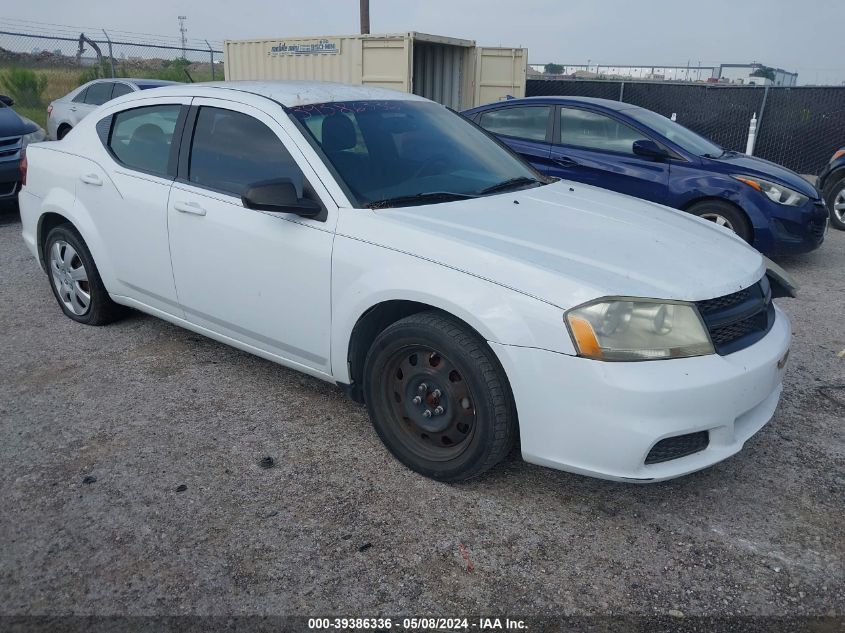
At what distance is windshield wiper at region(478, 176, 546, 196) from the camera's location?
12.0 ft

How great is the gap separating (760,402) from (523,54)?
12.1 metres

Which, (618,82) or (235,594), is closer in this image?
(235,594)

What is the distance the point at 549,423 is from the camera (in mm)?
2715

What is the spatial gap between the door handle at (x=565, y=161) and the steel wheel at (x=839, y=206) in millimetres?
3983

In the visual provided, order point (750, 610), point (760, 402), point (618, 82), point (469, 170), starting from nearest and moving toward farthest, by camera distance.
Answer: point (750, 610)
point (760, 402)
point (469, 170)
point (618, 82)

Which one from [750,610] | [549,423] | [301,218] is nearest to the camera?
[750,610]

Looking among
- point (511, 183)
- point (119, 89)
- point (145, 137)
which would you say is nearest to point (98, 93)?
point (119, 89)

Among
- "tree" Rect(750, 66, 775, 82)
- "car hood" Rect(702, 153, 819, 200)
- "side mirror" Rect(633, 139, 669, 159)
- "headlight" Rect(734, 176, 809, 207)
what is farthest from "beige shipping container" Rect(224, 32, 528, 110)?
"tree" Rect(750, 66, 775, 82)

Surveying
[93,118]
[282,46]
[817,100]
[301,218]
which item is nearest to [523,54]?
[282,46]

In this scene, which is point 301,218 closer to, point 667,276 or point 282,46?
point 667,276

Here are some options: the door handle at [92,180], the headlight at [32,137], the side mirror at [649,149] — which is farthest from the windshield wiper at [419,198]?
the headlight at [32,137]

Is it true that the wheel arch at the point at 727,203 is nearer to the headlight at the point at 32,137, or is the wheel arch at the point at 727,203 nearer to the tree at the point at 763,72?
the headlight at the point at 32,137

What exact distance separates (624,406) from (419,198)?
54.4 inches

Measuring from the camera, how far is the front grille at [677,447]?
2693mm
